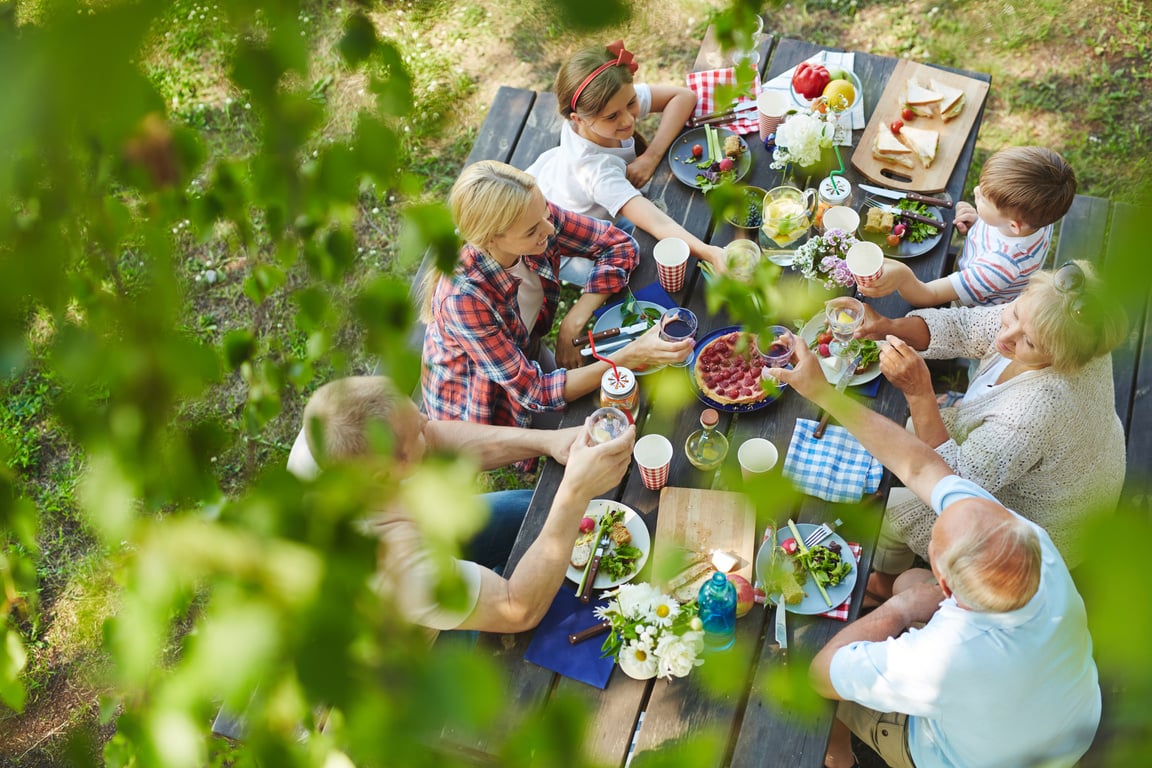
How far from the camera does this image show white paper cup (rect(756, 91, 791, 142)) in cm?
351

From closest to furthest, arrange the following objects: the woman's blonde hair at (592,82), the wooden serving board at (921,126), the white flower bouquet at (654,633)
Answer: the white flower bouquet at (654,633), the wooden serving board at (921,126), the woman's blonde hair at (592,82)

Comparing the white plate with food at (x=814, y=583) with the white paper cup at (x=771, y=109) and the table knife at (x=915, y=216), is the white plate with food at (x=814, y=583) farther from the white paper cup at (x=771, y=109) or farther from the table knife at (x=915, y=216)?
the white paper cup at (x=771, y=109)

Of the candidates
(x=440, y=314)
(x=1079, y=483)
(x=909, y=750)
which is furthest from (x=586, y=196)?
(x=909, y=750)

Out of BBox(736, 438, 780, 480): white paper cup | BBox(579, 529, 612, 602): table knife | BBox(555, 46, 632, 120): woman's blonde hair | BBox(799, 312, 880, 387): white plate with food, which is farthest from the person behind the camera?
BBox(555, 46, 632, 120): woman's blonde hair

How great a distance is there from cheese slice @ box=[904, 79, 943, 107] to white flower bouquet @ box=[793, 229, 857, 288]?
74 centimetres

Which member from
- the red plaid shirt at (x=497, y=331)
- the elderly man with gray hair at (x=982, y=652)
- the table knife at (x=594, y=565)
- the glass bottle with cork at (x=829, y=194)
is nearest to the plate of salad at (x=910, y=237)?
the glass bottle with cork at (x=829, y=194)

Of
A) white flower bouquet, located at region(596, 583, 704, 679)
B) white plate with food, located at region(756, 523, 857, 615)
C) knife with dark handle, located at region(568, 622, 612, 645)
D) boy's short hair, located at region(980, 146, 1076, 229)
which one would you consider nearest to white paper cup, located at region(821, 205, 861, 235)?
boy's short hair, located at region(980, 146, 1076, 229)

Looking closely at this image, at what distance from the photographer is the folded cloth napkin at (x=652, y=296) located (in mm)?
3264

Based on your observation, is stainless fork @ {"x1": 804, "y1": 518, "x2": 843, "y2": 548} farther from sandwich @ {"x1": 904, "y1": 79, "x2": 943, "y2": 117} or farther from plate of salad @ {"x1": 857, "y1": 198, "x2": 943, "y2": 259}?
sandwich @ {"x1": 904, "y1": 79, "x2": 943, "y2": 117}

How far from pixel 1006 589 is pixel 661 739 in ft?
3.06

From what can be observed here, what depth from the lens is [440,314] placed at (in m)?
3.19

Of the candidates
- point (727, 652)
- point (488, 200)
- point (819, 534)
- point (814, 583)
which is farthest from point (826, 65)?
point (727, 652)

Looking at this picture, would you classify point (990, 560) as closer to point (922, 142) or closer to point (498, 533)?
point (498, 533)

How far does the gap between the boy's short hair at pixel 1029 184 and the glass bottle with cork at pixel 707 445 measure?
1225 millimetres
